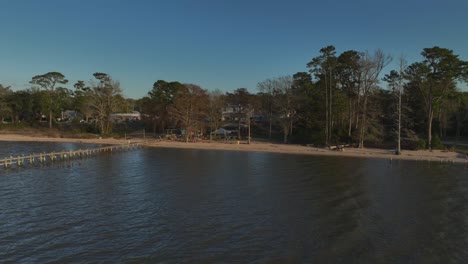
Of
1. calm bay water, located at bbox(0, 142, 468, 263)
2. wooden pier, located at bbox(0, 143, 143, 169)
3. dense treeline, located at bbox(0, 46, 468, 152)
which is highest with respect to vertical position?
dense treeline, located at bbox(0, 46, 468, 152)

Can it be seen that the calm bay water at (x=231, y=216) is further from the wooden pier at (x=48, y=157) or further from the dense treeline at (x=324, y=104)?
the dense treeline at (x=324, y=104)

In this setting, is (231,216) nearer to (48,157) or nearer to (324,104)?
(48,157)

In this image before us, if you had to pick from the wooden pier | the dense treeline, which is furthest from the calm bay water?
the dense treeline

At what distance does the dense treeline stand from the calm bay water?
830 inches

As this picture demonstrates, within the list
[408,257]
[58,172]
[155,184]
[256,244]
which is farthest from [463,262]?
[58,172]

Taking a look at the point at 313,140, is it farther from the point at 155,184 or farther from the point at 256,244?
the point at 256,244

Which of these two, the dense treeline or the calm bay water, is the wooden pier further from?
the dense treeline

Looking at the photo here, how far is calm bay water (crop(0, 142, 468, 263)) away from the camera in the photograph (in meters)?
10.9

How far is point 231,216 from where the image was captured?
1477cm

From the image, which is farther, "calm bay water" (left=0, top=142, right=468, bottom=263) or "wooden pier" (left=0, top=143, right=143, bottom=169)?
"wooden pier" (left=0, top=143, right=143, bottom=169)

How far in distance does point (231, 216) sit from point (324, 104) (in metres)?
42.5

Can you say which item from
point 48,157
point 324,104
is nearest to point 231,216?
point 48,157

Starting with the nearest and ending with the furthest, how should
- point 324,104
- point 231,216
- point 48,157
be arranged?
point 231,216, point 48,157, point 324,104

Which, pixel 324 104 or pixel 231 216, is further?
pixel 324 104
